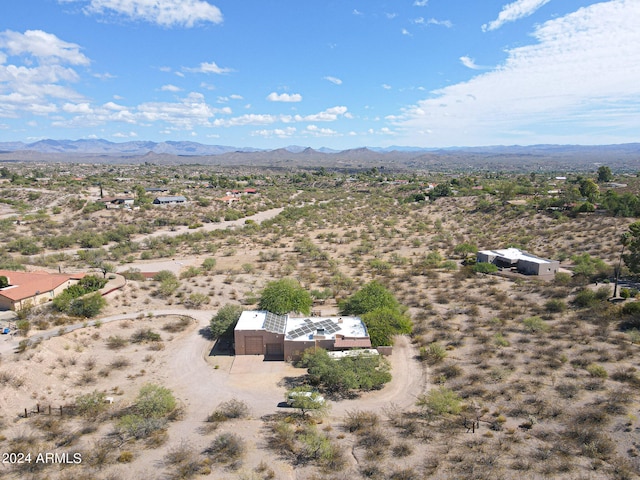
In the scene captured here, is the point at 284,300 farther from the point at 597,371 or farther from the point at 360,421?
the point at 597,371

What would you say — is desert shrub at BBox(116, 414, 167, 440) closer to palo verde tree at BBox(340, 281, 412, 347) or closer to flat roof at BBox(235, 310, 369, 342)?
flat roof at BBox(235, 310, 369, 342)

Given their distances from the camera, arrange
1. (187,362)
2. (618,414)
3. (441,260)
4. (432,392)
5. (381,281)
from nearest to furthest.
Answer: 1. (618,414)
2. (432,392)
3. (187,362)
4. (381,281)
5. (441,260)

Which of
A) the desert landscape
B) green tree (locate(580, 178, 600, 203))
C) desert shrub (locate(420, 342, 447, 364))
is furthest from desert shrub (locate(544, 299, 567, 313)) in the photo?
green tree (locate(580, 178, 600, 203))

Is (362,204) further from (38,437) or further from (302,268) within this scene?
(38,437)

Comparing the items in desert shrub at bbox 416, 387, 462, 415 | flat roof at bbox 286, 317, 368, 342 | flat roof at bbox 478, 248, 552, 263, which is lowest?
desert shrub at bbox 416, 387, 462, 415

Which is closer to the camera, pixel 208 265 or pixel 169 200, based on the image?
pixel 208 265

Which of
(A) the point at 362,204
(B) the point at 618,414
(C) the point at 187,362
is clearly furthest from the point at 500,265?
(A) the point at 362,204

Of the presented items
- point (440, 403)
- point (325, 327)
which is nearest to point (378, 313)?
point (325, 327)
